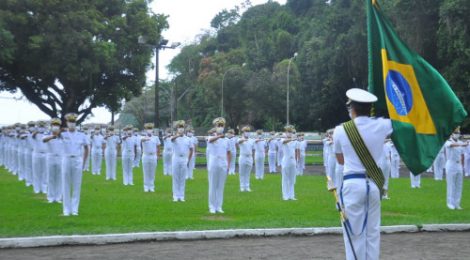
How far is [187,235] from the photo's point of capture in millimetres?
11844

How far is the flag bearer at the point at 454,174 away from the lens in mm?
17641

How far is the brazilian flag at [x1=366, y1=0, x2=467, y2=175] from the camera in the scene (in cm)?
808

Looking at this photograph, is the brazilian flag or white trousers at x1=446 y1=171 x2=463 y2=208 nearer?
the brazilian flag

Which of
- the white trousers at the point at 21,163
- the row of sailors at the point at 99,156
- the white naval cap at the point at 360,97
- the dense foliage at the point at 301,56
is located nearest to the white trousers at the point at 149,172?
the row of sailors at the point at 99,156

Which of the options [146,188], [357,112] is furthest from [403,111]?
[146,188]

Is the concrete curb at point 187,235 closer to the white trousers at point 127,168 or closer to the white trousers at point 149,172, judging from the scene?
the white trousers at point 149,172

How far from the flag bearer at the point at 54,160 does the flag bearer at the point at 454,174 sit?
10077 millimetres

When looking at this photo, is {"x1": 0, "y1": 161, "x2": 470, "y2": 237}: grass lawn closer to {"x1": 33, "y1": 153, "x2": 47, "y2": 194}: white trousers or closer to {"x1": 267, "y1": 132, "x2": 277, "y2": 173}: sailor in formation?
{"x1": 33, "y1": 153, "x2": 47, "y2": 194}: white trousers

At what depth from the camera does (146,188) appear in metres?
22.4

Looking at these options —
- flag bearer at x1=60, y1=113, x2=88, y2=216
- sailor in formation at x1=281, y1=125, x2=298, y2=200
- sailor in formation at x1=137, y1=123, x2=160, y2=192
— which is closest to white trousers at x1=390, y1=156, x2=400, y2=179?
sailor in formation at x1=281, y1=125, x2=298, y2=200

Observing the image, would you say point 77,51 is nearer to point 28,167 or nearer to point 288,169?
point 28,167

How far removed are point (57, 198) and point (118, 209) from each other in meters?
2.55

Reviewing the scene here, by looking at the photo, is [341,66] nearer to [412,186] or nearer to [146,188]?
[412,186]

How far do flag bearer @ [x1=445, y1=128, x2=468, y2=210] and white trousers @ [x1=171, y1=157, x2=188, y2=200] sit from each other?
736 cm
